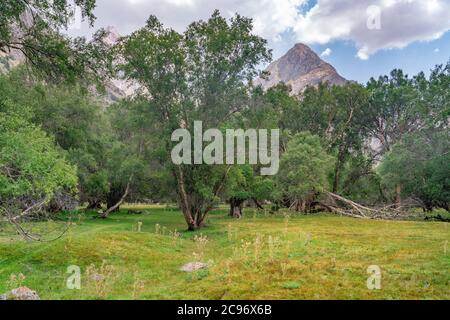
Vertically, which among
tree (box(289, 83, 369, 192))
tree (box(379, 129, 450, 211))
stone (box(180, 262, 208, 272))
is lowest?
stone (box(180, 262, 208, 272))

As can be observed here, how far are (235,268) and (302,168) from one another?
37257 millimetres

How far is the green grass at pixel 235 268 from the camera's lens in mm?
12758

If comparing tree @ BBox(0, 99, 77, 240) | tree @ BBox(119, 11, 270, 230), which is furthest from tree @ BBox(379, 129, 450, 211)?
tree @ BBox(0, 99, 77, 240)

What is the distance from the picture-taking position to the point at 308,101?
70.8 m

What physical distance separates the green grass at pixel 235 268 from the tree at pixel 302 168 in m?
25.3

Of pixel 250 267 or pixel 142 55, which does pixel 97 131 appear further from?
pixel 250 267

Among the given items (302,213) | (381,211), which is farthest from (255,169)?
(381,211)

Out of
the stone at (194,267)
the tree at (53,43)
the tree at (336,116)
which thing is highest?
the tree at (336,116)

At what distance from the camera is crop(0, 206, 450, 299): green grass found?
1276 centimetres

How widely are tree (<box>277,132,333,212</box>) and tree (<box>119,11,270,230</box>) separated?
61.0ft

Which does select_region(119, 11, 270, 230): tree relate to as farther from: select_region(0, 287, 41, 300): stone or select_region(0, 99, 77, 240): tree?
select_region(0, 287, 41, 300): stone

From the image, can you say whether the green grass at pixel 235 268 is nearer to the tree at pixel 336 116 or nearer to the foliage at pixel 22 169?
the foliage at pixel 22 169

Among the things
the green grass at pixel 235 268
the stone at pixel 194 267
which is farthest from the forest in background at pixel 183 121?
the stone at pixel 194 267

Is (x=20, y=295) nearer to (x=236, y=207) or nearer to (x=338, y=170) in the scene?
(x=236, y=207)
